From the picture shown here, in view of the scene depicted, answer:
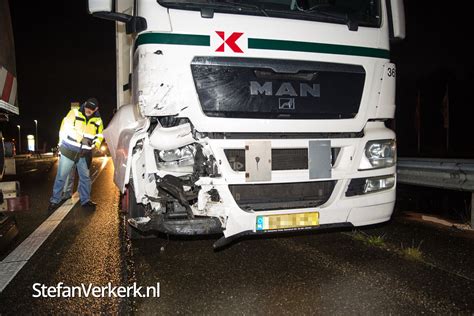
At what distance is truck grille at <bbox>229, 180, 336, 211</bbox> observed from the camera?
3178 mm

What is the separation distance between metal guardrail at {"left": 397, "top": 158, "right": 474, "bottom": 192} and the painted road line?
4532 millimetres

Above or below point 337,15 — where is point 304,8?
above

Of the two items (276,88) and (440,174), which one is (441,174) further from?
(276,88)

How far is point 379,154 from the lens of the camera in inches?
139

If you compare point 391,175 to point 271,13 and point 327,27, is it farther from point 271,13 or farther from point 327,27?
point 271,13

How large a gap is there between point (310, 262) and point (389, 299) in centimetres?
92

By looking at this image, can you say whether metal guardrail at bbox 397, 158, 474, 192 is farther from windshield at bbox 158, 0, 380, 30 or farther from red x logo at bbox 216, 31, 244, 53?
red x logo at bbox 216, 31, 244, 53

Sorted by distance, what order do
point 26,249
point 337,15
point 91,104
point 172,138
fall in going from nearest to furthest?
point 172,138 → point 337,15 → point 26,249 → point 91,104

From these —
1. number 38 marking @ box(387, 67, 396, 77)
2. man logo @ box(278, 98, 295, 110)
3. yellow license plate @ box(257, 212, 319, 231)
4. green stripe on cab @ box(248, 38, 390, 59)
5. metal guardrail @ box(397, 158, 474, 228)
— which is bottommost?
yellow license plate @ box(257, 212, 319, 231)

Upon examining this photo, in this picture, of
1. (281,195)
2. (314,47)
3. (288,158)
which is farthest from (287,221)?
(314,47)

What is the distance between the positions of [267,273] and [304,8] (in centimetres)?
237

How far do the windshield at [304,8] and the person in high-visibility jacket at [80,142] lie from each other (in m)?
3.66

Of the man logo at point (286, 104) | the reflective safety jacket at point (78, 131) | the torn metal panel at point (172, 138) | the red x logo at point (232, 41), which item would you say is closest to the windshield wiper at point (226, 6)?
the red x logo at point (232, 41)

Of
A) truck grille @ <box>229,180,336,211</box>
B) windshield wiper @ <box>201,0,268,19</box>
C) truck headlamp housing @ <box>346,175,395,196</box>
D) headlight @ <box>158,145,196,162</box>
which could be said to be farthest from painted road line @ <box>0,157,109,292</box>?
truck headlamp housing @ <box>346,175,395,196</box>
